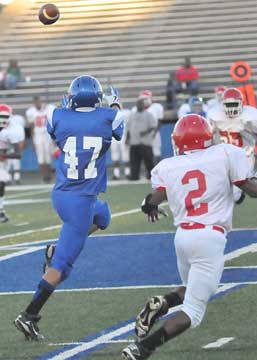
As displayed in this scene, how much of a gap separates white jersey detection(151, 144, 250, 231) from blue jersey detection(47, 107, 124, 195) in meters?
1.49

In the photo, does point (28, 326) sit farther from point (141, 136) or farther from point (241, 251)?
point (141, 136)

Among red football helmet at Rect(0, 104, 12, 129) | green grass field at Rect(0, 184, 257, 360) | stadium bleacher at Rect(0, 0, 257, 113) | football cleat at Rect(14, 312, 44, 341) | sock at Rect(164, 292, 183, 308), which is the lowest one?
green grass field at Rect(0, 184, 257, 360)

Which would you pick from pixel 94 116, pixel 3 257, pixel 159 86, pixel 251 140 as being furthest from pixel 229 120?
pixel 159 86

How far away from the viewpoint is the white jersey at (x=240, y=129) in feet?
43.7

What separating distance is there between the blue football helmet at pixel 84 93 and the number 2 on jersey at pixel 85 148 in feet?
0.76

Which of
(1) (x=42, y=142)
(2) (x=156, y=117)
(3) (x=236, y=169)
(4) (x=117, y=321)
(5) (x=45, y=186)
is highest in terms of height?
(3) (x=236, y=169)

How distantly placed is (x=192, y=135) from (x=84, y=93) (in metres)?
1.58

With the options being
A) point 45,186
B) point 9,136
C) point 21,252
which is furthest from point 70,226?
point 45,186

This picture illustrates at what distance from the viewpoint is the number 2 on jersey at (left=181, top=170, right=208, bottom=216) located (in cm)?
616

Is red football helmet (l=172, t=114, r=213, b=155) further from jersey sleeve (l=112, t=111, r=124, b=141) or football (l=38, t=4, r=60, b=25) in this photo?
football (l=38, t=4, r=60, b=25)

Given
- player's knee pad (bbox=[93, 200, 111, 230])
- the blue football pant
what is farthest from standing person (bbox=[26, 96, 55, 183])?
the blue football pant

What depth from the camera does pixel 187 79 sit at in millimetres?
25891

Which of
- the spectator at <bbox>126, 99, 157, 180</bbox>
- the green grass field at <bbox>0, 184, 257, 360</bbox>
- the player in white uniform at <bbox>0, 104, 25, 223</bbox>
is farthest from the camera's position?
the spectator at <bbox>126, 99, 157, 180</bbox>

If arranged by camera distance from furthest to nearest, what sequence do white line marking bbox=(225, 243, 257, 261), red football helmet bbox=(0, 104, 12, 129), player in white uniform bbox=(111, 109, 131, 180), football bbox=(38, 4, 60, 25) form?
1. player in white uniform bbox=(111, 109, 131, 180)
2. red football helmet bbox=(0, 104, 12, 129)
3. football bbox=(38, 4, 60, 25)
4. white line marking bbox=(225, 243, 257, 261)
